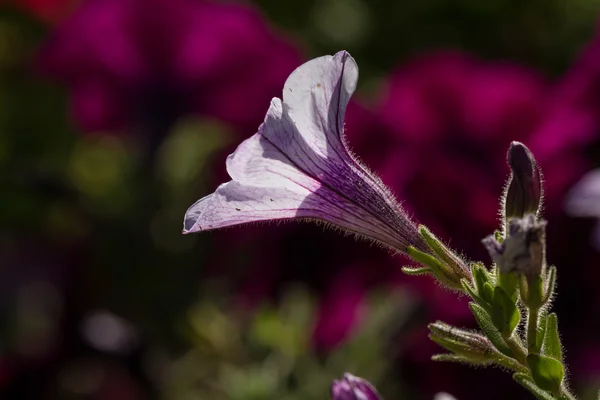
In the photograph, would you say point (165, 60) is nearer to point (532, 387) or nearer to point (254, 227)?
point (254, 227)

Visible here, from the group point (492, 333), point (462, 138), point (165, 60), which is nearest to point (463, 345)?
point (492, 333)

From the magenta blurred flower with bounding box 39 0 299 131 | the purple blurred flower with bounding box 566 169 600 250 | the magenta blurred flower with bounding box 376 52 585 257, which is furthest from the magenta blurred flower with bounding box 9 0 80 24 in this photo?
the purple blurred flower with bounding box 566 169 600 250

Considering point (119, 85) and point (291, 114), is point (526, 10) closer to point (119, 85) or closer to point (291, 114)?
point (119, 85)

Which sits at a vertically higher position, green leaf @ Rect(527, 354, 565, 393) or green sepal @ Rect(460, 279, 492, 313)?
green sepal @ Rect(460, 279, 492, 313)

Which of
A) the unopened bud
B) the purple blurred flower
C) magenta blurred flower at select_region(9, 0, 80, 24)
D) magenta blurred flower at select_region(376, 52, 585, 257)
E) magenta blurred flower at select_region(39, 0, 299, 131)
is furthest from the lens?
magenta blurred flower at select_region(9, 0, 80, 24)

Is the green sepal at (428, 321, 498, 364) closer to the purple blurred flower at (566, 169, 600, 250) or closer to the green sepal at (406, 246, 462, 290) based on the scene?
the green sepal at (406, 246, 462, 290)
